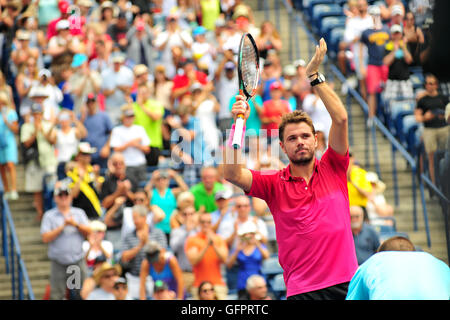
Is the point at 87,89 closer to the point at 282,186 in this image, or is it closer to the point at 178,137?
the point at 178,137

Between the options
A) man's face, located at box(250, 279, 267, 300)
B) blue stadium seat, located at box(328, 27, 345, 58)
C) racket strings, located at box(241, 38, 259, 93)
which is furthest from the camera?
blue stadium seat, located at box(328, 27, 345, 58)

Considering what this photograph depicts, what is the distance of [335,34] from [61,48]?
15.3ft

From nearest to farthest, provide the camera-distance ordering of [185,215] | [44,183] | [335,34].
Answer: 1. [185,215]
2. [44,183]
3. [335,34]

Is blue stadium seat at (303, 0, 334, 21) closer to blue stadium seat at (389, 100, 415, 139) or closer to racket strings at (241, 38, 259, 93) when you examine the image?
blue stadium seat at (389, 100, 415, 139)

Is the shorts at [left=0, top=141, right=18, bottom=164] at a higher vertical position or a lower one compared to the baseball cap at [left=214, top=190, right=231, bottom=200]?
higher

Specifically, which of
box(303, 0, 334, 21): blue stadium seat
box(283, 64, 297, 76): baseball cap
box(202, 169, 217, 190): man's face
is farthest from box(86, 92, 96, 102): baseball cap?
box(303, 0, 334, 21): blue stadium seat

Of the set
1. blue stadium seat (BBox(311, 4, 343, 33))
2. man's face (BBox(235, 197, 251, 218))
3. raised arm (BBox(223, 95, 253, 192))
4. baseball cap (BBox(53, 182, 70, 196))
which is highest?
blue stadium seat (BBox(311, 4, 343, 33))

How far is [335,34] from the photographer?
16.2 metres

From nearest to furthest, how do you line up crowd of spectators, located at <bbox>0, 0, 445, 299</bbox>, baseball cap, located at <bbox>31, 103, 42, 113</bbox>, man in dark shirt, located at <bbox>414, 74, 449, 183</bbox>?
crowd of spectators, located at <bbox>0, 0, 445, 299</bbox> < man in dark shirt, located at <bbox>414, 74, 449, 183</bbox> < baseball cap, located at <bbox>31, 103, 42, 113</bbox>

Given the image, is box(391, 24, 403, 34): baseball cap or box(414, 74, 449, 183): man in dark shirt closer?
box(414, 74, 449, 183): man in dark shirt

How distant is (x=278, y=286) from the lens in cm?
1048

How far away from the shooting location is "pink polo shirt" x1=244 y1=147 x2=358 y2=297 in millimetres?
6020
